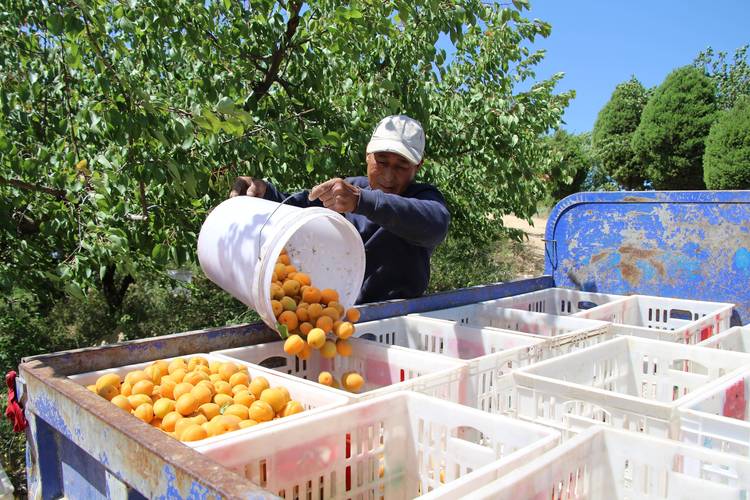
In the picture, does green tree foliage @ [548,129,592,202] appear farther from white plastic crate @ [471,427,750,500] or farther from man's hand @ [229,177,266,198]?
white plastic crate @ [471,427,750,500]

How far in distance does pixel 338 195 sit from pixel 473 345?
733mm

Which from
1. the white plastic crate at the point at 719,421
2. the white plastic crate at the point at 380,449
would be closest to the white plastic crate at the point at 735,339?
the white plastic crate at the point at 719,421

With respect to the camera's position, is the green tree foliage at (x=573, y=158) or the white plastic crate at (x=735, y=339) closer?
the white plastic crate at (x=735, y=339)

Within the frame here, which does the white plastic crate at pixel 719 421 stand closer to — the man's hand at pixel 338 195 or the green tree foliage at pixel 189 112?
the man's hand at pixel 338 195

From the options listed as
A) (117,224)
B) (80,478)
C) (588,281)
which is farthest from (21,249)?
(588,281)

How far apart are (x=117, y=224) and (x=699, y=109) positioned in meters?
21.3

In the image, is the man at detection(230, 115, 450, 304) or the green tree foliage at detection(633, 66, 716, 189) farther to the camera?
the green tree foliage at detection(633, 66, 716, 189)

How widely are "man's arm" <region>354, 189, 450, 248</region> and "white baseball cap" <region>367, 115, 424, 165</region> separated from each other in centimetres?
28

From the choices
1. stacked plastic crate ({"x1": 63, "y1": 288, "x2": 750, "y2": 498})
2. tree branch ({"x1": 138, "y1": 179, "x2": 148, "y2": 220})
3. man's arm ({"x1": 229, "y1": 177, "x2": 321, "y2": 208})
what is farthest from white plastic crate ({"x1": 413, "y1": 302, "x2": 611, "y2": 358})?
tree branch ({"x1": 138, "y1": 179, "x2": 148, "y2": 220})

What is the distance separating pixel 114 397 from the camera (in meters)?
1.50

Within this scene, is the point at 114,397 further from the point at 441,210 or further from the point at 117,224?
the point at 117,224

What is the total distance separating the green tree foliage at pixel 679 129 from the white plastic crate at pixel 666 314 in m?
19.0

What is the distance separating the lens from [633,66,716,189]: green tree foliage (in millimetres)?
19781

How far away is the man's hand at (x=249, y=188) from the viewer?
7.97ft
